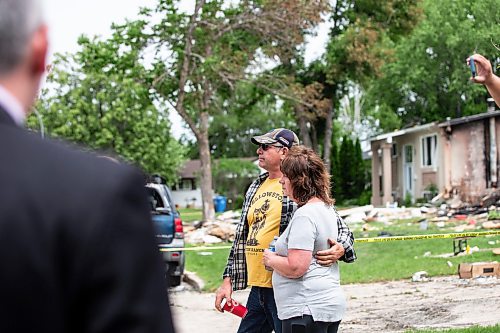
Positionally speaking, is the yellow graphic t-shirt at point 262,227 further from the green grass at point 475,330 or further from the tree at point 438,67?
the tree at point 438,67

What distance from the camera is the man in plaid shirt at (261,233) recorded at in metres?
6.06

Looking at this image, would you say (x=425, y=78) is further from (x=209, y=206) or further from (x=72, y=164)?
(x=72, y=164)

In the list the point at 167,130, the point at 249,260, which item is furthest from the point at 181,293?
the point at 167,130

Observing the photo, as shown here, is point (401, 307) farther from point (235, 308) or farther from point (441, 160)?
point (441, 160)

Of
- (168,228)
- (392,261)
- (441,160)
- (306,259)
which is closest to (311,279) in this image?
(306,259)

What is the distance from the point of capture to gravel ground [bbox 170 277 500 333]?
10312 millimetres

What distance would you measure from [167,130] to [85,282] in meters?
58.4

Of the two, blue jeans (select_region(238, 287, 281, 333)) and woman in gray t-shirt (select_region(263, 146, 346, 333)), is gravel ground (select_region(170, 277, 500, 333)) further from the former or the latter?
woman in gray t-shirt (select_region(263, 146, 346, 333))

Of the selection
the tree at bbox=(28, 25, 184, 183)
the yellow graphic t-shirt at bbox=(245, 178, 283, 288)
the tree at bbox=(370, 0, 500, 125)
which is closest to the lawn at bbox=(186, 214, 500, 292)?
the yellow graphic t-shirt at bbox=(245, 178, 283, 288)

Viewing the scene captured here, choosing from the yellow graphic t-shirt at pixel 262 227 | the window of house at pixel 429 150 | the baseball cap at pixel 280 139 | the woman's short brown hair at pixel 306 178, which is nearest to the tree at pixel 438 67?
the window of house at pixel 429 150

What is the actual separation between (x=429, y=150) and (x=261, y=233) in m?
38.9

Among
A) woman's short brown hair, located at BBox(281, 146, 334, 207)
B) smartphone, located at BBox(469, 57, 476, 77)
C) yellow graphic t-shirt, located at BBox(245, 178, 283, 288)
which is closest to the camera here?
woman's short brown hair, located at BBox(281, 146, 334, 207)

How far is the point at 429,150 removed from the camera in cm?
4406

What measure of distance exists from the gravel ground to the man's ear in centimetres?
837
